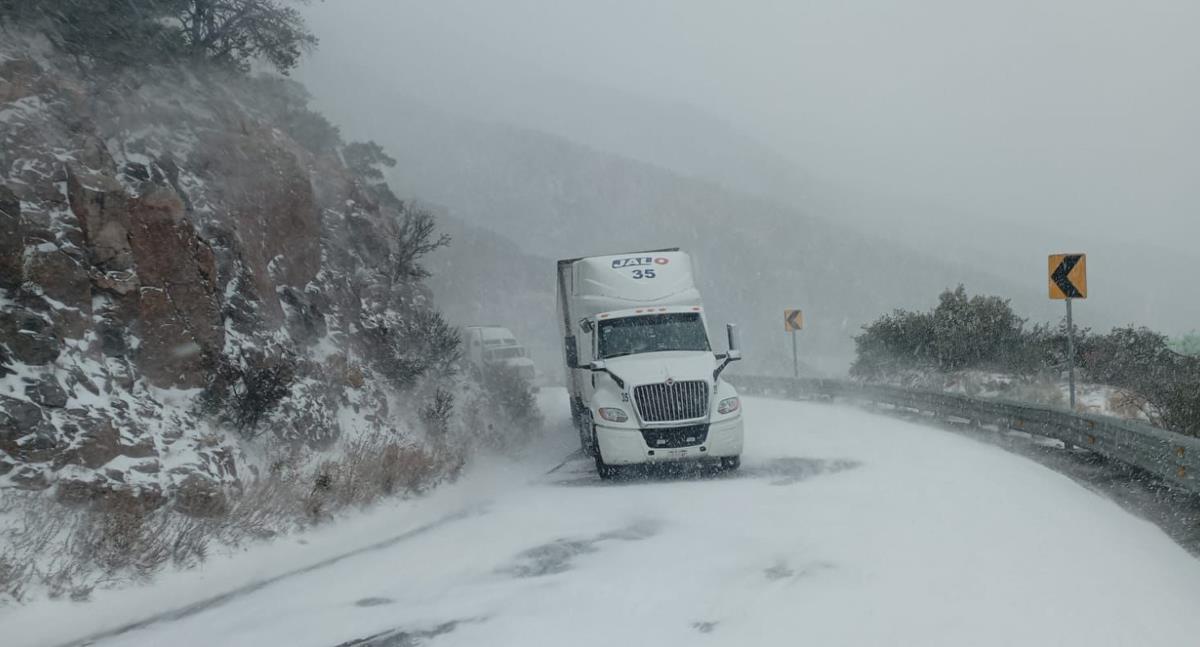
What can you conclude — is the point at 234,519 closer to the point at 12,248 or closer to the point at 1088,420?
the point at 12,248

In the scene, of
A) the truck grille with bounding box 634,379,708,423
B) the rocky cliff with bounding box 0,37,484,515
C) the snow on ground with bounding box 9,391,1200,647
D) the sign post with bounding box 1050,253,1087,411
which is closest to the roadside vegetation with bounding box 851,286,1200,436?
the sign post with bounding box 1050,253,1087,411

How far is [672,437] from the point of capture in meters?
13.1

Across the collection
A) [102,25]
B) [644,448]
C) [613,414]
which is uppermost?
[102,25]

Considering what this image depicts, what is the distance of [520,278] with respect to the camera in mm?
90062

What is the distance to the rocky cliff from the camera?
9375 mm

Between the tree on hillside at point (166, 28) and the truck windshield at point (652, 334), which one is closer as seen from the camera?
the tree on hillside at point (166, 28)

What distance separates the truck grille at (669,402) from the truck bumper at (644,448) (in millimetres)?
303

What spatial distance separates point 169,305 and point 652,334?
23.8 feet

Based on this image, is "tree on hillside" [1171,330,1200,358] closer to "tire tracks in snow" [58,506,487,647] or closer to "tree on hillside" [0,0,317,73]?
"tire tracks in snow" [58,506,487,647]

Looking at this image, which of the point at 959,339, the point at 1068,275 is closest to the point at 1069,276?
the point at 1068,275

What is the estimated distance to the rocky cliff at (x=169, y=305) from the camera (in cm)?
938

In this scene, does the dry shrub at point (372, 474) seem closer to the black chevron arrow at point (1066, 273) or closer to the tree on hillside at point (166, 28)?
the tree on hillside at point (166, 28)

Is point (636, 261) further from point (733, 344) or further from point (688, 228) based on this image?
point (688, 228)

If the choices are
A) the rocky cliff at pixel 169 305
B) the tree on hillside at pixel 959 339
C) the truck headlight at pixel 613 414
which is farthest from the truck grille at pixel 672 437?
the tree on hillside at pixel 959 339
